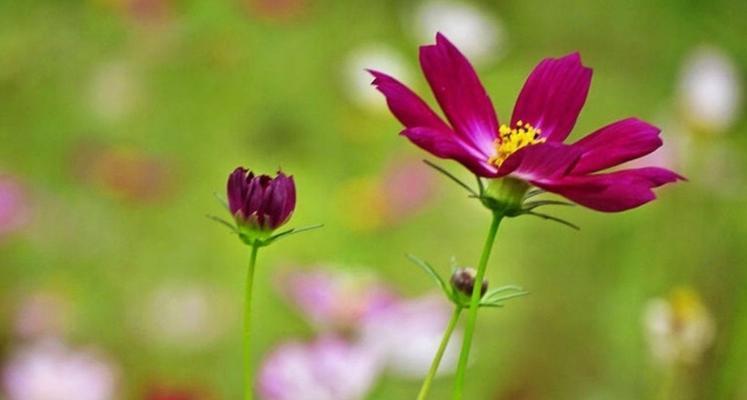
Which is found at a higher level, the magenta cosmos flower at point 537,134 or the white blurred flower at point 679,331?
the magenta cosmos flower at point 537,134

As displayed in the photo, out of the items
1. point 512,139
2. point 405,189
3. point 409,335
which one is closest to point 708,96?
point 405,189

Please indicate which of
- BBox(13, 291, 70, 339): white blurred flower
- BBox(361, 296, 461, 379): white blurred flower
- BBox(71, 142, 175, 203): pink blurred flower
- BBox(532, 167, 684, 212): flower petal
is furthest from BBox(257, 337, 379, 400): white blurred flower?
BBox(71, 142, 175, 203): pink blurred flower

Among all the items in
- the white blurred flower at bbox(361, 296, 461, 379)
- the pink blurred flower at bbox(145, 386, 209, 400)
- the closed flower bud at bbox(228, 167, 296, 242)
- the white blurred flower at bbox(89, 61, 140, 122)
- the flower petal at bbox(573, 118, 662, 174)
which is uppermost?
the white blurred flower at bbox(89, 61, 140, 122)

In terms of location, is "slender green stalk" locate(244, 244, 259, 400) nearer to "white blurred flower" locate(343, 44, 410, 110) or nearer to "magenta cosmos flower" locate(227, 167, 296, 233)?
"magenta cosmos flower" locate(227, 167, 296, 233)

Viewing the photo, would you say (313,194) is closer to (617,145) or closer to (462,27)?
(462,27)

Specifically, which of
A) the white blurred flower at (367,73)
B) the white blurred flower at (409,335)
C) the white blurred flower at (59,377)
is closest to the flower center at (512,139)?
the white blurred flower at (409,335)

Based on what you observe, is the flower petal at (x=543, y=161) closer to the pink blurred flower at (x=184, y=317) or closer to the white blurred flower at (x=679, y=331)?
the white blurred flower at (x=679, y=331)

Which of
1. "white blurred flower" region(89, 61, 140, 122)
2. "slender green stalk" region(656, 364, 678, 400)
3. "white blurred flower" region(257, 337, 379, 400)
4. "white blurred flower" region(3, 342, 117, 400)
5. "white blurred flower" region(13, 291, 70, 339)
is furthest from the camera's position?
"white blurred flower" region(89, 61, 140, 122)
